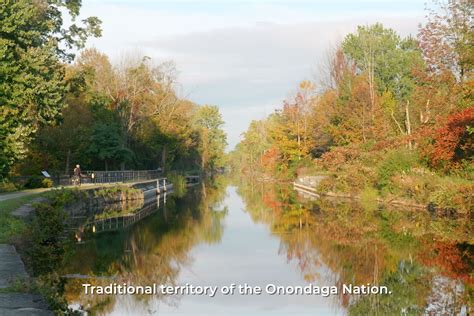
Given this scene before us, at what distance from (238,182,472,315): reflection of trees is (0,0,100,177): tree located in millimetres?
12682

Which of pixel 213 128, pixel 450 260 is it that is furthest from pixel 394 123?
pixel 213 128

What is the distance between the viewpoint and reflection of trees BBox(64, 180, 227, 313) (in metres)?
15.7

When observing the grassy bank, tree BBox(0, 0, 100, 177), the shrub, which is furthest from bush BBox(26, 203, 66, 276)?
the shrub

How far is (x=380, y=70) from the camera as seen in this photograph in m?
78.8

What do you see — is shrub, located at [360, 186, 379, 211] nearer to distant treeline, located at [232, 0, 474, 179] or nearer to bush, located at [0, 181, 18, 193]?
distant treeline, located at [232, 0, 474, 179]

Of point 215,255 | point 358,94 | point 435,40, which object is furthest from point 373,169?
point 215,255

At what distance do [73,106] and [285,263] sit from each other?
37349 millimetres

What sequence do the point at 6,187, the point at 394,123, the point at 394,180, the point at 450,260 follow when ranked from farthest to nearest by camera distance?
the point at 394,123
the point at 394,180
the point at 6,187
the point at 450,260

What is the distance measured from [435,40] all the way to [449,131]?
9979 millimetres

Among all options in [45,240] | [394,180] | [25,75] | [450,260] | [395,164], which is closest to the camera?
[450,260]

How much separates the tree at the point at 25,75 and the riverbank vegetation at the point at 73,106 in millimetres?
46

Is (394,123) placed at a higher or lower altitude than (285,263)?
higher

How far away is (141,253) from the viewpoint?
2159 centimetres

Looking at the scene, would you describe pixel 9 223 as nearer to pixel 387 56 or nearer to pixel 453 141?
pixel 453 141
